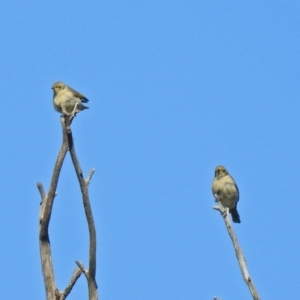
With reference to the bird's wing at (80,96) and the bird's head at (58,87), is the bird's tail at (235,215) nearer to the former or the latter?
the bird's wing at (80,96)

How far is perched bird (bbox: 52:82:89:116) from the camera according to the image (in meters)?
15.9

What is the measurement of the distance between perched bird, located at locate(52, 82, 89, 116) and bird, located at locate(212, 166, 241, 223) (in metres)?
2.96

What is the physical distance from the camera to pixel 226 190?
17.7 meters

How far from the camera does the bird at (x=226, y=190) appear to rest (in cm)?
1773

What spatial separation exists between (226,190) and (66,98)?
136 inches

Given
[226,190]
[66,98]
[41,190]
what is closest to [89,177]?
[41,190]

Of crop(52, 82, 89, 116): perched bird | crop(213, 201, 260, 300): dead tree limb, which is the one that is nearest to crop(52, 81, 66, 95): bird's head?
crop(52, 82, 89, 116): perched bird

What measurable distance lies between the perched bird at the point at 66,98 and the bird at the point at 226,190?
9.72 feet

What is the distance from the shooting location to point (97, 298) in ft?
34.9

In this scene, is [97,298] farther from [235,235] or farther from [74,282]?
[235,235]

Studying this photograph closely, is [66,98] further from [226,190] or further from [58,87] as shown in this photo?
[226,190]

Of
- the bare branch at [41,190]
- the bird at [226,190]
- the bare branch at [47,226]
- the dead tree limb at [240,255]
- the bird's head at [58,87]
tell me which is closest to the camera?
the dead tree limb at [240,255]

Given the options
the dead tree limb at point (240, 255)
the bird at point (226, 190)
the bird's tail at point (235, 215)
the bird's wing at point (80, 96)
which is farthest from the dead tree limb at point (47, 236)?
the bird's tail at point (235, 215)

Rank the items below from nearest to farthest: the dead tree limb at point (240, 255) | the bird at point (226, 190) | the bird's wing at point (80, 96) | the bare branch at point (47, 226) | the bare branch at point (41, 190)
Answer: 1. the dead tree limb at point (240, 255)
2. the bare branch at point (47, 226)
3. the bare branch at point (41, 190)
4. the bird's wing at point (80, 96)
5. the bird at point (226, 190)
